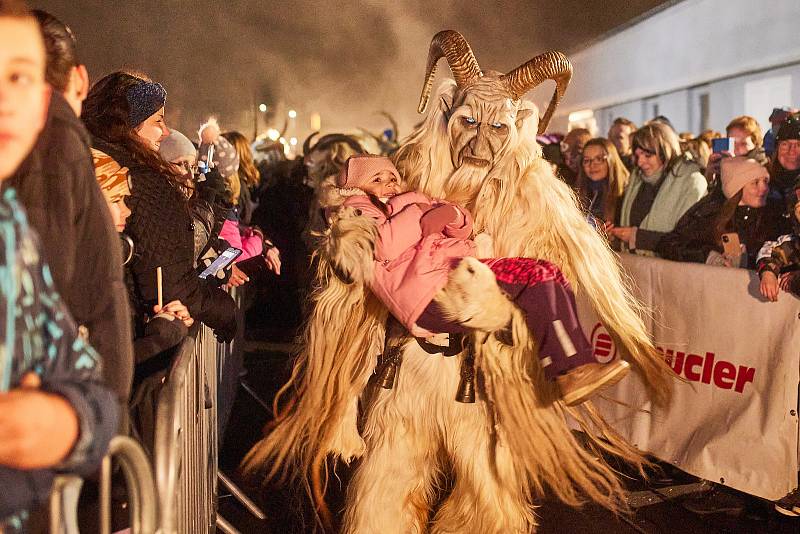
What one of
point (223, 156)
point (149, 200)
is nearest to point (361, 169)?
point (149, 200)

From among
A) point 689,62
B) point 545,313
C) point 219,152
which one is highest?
point 689,62

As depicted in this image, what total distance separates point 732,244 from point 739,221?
0.61 feet

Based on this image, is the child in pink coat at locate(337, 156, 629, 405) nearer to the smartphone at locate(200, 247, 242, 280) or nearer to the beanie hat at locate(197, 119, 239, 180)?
the smartphone at locate(200, 247, 242, 280)

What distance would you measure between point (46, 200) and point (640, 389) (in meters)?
4.37

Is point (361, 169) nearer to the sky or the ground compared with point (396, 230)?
nearer to the sky

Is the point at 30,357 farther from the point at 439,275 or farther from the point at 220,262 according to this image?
the point at 220,262

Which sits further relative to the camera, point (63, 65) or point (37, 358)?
point (63, 65)

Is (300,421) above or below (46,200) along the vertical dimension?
below

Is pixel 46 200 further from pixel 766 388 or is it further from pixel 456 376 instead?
pixel 766 388

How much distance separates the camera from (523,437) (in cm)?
334

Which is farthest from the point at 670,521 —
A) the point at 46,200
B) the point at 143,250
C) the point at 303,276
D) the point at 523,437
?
the point at 303,276

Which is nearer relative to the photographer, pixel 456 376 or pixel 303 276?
pixel 456 376

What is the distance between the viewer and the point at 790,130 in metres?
5.50

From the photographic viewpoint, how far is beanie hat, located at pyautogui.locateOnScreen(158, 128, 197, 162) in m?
4.94
